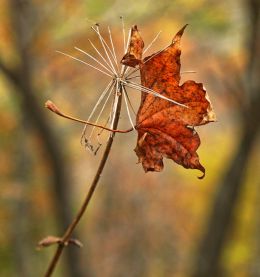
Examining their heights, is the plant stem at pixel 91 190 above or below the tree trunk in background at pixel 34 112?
below

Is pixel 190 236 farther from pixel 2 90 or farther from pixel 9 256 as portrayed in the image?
pixel 2 90

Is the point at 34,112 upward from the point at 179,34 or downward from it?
upward

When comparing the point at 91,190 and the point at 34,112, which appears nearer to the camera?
the point at 91,190

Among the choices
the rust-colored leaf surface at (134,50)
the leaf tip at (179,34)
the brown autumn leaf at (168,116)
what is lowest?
the brown autumn leaf at (168,116)

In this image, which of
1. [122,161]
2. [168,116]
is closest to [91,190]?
[168,116]

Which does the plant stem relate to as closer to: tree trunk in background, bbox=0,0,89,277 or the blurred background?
the blurred background

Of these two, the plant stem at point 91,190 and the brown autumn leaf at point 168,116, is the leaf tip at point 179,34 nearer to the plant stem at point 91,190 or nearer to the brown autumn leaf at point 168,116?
the brown autumn leaf at point 168,116

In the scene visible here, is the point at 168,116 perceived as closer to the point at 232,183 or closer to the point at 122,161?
the point at 232,183

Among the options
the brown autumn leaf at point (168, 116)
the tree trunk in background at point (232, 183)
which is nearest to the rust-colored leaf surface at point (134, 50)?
the brown autumn leaf at point (168, 116)

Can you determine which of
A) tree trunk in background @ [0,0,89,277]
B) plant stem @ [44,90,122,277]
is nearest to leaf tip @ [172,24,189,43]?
plant stem @ [44,90,122,277]
